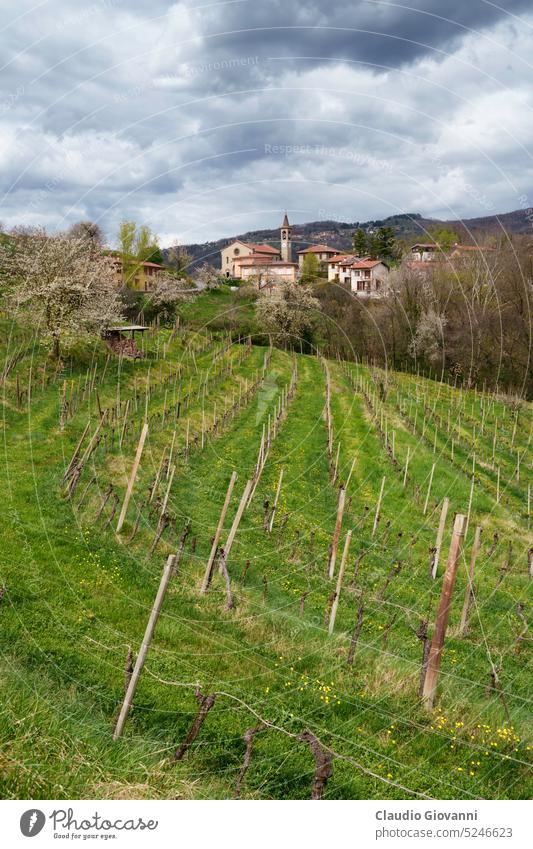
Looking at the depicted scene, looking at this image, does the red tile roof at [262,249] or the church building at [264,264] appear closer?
the church building at [264,264]

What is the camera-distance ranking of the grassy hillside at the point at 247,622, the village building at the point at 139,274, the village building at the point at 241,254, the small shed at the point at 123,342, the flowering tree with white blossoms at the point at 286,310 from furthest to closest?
the village building at the point at 241,254 < the village building at the point at 139,274 < the flowering tree with white blossoms at the point at 286,310 < the small shed at the point at 123,342 < the grassy hillside at the point at 247,622

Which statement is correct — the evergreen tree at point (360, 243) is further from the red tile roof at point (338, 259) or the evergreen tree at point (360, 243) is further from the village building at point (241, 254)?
the village building at point (241, 254)

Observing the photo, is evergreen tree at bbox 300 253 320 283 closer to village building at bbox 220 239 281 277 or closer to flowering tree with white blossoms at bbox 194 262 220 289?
village building at bbox 220 239 281 277

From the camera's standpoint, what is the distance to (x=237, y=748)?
6883 mm

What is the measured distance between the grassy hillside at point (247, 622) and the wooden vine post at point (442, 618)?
26cm

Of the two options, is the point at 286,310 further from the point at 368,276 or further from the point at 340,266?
the point at 368,276

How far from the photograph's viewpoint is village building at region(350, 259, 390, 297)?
4986 cm

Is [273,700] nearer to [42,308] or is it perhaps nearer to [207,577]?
[207,577]

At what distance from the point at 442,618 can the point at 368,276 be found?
161ft

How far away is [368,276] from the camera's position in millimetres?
54000

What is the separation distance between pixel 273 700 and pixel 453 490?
49.1ft

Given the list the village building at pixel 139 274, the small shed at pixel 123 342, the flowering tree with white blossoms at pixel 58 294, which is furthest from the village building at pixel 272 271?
the flowering tree with white blossoms at pixel 58 294

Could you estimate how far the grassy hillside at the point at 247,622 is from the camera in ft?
21.3

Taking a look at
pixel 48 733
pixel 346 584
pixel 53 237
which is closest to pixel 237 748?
pixel 48 733
